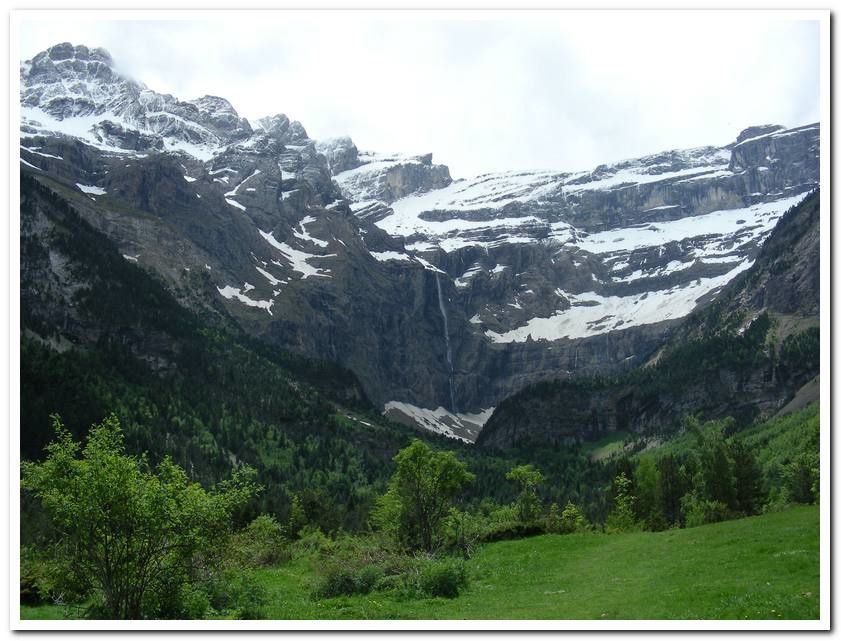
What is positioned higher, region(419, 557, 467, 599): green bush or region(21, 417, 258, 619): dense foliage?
region(21, 417, 258, 619): dense foliage

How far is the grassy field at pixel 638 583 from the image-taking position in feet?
104

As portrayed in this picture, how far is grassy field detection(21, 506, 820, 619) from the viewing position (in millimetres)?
31844

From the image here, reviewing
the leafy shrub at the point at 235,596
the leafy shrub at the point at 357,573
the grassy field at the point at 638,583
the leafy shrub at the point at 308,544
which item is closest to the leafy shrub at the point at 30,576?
the grassy field at the point at 638,583

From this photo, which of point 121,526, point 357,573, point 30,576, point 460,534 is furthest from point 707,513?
point 121,526

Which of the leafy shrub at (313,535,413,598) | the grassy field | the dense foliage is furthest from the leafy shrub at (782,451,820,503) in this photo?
the dense foliage

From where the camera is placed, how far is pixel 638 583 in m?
39.7

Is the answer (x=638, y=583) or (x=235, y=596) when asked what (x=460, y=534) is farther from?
(x=235, y=596)

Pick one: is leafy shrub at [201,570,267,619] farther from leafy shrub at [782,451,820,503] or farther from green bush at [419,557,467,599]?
leafy shrub at [782,451,820,503]

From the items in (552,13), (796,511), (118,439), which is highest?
(552,13)

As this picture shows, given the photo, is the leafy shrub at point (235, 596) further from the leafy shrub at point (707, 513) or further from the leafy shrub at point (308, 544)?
the leafy shrub at point (707, 513)
